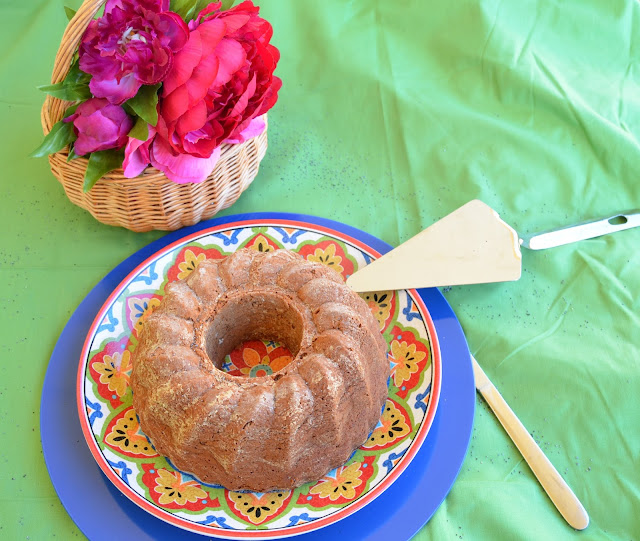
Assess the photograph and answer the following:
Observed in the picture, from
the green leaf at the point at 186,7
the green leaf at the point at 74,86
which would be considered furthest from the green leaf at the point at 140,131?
the green leaf at the point at 186,7

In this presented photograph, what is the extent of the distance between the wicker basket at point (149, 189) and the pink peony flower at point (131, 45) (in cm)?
6

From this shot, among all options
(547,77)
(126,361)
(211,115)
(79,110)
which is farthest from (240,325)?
(547,77)

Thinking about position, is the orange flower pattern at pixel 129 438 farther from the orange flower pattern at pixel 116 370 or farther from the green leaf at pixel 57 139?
the green leaf at pixel 57 139

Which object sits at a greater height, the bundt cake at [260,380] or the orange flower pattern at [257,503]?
the bundt cake at [260,380]

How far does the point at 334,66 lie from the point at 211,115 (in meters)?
0.82

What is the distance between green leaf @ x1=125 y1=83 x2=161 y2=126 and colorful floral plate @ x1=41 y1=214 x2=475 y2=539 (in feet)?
1.23

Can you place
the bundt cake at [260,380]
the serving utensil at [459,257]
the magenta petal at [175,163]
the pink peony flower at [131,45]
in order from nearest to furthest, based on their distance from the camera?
the bundt cake at [260,380] → the pink peony flower at [131,45] → the magenta petal at [175,163] → the serving utensil at [459,257]

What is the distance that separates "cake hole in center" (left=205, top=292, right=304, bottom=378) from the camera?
1.38 meters

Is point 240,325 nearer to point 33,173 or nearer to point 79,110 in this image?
→ point 79,110

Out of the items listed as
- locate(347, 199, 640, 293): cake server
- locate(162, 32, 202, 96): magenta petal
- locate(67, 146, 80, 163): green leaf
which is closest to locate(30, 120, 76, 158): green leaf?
locate(67, 146, 80, 163): green leaf

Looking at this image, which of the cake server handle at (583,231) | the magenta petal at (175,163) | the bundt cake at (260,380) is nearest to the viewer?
the bundt cake at (260,380)

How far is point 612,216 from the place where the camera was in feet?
5.75

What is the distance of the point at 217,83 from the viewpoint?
1.37 metres

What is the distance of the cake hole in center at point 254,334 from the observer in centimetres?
138
